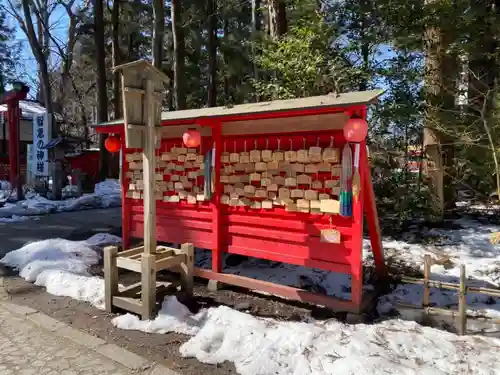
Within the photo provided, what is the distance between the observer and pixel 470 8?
298 inches

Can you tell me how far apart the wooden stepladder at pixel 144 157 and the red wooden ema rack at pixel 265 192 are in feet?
3.31

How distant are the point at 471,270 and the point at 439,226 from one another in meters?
2.18

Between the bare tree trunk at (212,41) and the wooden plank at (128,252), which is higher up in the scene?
the bare tree trunk at (212,41)

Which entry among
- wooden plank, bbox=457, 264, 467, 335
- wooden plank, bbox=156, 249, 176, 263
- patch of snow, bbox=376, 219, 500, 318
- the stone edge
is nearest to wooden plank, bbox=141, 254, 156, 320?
wooden plank, bbox=156, 249, 176, 263

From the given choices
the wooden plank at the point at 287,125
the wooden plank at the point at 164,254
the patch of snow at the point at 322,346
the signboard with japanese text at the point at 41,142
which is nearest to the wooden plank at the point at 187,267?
the wooden plank at the point at 164,254

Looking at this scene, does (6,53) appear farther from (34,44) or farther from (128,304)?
(128,304)

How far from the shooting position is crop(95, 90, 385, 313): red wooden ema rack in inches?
178

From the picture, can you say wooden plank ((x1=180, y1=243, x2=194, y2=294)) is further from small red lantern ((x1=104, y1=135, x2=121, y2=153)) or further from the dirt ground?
small red lantern ((x1=104, y1=135, x2=121, y2=153))

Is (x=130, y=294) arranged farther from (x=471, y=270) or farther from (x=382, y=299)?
(x=471, y=270)

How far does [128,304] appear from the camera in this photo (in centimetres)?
445

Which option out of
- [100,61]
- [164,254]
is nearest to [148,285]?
[164,254]

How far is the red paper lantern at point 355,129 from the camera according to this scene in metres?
4.04

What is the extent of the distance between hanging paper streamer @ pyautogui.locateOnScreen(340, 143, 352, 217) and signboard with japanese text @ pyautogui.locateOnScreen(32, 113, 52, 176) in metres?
12.9

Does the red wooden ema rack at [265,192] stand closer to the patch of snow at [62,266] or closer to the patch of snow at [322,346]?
the patch of snow at [322,346]
